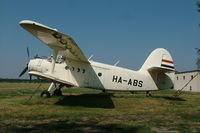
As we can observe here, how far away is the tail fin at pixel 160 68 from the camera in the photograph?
15665 mm

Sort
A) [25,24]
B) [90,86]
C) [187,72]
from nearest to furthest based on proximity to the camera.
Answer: [25,24], [90,86], [187,72]

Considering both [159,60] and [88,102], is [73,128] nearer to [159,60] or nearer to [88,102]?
[88,102]

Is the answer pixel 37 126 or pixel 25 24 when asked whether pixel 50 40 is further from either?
pixel 37 126

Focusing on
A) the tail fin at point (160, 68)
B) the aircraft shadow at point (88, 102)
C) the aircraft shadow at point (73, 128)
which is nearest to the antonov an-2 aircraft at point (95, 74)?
the tail fin at point (160, 68)

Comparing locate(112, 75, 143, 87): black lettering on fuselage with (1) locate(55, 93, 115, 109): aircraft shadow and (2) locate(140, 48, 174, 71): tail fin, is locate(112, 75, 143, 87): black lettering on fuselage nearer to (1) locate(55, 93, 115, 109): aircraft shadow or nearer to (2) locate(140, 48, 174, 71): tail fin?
(2) locate(140, 48, 174, 71): tail fin

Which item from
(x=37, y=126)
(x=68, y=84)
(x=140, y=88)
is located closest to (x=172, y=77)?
(x=140, y=88)

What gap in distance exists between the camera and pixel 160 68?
15.1 metres

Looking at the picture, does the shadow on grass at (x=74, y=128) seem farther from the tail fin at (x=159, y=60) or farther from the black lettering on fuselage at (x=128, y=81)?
the tail fin at (x=159, y=60)

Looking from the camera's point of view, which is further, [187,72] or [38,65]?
[187,72]

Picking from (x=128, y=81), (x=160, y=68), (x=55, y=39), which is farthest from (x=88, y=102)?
(x=160, y=68)

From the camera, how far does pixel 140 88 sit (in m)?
15.7

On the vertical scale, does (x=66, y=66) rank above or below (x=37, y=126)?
above

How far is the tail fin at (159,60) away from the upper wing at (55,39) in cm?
525

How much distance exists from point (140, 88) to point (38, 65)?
24.7ft
